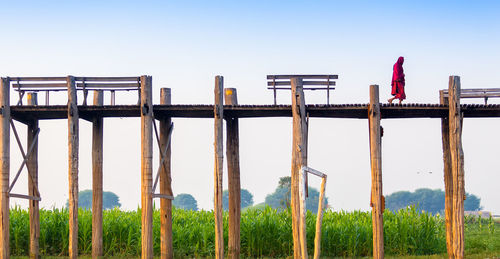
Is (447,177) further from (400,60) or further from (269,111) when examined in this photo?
(269,111)

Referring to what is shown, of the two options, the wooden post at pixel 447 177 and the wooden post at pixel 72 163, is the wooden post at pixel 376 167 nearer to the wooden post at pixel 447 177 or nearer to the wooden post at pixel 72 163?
the wooden post at pixel 447 177

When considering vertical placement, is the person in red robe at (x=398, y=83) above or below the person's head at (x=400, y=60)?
below

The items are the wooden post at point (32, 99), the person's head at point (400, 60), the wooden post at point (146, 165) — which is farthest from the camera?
the wooden post at point (32, 99)

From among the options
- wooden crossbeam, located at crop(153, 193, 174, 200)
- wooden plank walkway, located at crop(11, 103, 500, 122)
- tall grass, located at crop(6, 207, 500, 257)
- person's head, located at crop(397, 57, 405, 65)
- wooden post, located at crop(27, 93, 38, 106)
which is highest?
person's head, located at crop(397, 57, 405, 65)

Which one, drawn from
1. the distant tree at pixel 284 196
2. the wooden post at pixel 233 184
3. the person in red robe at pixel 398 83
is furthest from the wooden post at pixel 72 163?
the distant tree at pixel 284 196

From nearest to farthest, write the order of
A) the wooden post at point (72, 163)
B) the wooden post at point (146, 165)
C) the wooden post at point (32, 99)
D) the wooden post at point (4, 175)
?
the wooden post at point (146, 165) < the wooden post at point (72, 163) < the wooden post at point (4, 175) < the wooden post at point (32, 99)

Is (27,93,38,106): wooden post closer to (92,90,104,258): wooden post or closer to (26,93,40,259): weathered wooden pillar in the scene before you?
(26,93,40,259): weathered wooden pillar

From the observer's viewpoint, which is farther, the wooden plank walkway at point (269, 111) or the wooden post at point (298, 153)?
the wooden plank walkway at point (269, 111)

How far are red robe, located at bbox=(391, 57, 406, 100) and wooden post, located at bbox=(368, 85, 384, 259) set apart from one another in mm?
761

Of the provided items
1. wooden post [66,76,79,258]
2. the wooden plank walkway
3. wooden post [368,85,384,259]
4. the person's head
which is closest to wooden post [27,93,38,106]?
the wooden plank walkway

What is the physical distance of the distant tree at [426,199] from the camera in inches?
3703

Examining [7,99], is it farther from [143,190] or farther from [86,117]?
[143,190]

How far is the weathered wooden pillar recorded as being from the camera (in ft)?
65.1

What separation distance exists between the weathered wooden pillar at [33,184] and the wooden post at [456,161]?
1118cm
